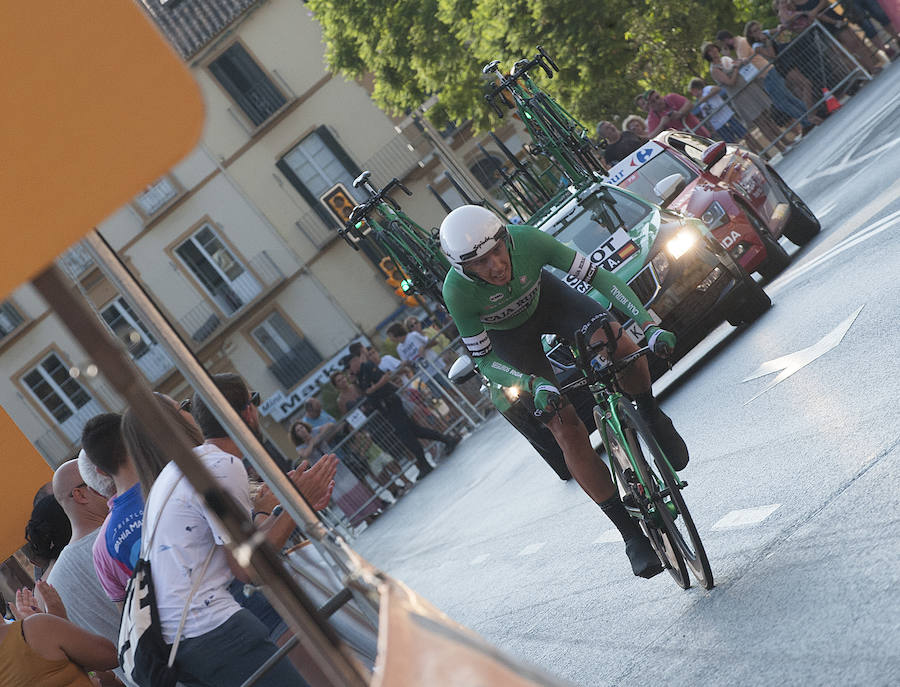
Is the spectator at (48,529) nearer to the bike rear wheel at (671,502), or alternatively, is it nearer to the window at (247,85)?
the bike rear wheel at (671,502)

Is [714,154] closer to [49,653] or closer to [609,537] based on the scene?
[609,537]

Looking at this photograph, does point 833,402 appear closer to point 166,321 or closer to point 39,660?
point 39,660

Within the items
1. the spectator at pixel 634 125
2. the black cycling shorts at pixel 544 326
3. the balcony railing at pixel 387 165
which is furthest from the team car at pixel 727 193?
the balcony railing at pixel 387 165

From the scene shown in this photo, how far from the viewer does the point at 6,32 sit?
115 inches

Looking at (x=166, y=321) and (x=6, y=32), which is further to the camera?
(x=166, y=321)

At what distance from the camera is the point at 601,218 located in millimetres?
13180

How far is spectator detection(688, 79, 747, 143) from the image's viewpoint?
24.2 m

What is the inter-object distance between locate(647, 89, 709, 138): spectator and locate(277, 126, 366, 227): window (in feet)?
77.5

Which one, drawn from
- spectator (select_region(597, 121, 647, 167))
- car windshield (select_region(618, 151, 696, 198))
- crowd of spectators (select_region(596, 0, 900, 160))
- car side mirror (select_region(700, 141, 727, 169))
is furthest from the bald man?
crowd of spectators (select_region(596, 0, 900, 160))

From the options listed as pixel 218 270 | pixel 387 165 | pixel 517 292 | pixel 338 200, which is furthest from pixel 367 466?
pixel 218 270

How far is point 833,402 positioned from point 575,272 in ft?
6.26

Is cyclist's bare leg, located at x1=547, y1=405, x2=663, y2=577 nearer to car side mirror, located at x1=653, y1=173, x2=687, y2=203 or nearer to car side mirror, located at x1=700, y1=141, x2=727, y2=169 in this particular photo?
car side mirror, located at x1=653, y1=173, x2=687, y2=203

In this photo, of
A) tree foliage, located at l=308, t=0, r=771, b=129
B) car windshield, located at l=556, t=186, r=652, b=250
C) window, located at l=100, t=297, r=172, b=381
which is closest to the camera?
car windshield, located at l=556, t=186, r=652, b=250

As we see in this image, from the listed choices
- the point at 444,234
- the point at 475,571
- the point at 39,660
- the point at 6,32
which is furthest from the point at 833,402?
the point at 6,32
